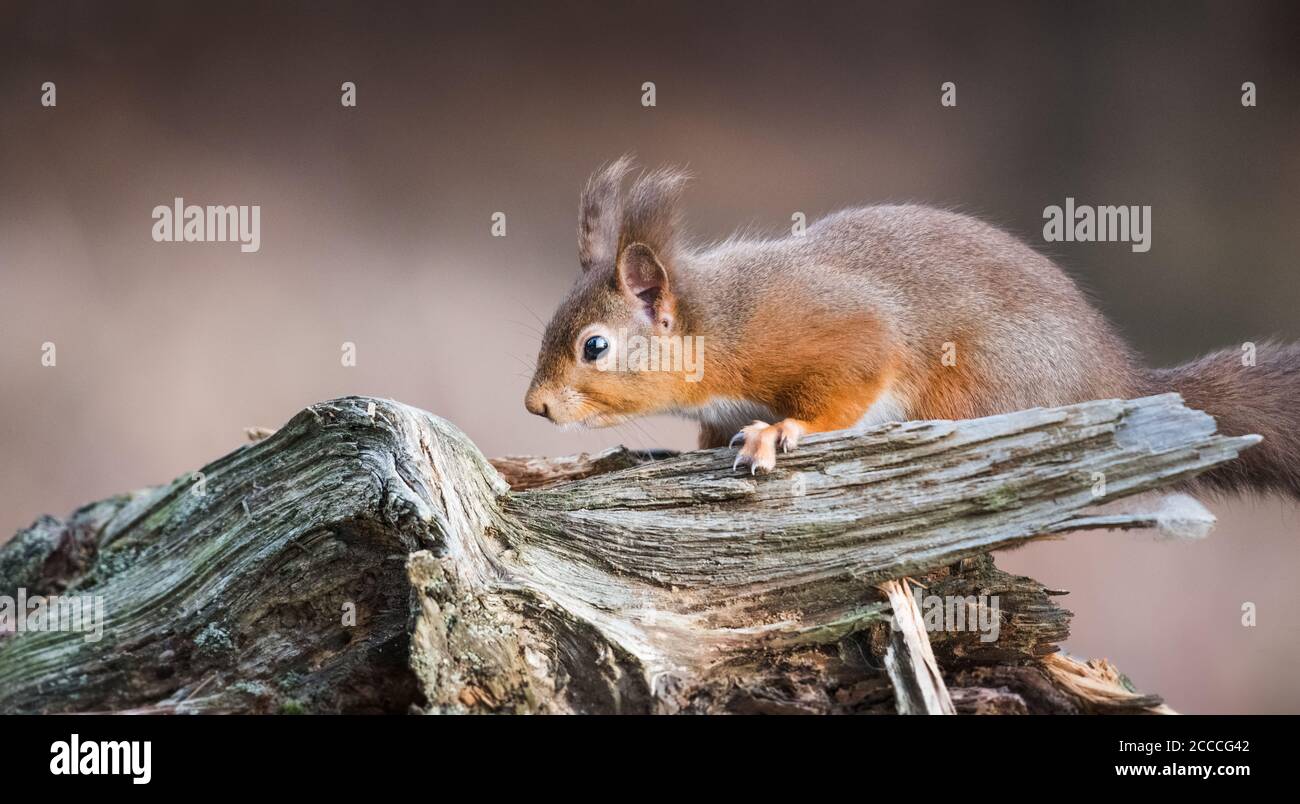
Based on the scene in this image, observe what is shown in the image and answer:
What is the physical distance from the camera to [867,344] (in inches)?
101

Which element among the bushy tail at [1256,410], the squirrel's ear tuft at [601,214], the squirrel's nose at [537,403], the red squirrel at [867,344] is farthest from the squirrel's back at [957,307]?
the squirrel's nose at [537,403]

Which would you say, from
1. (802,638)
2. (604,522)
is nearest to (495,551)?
(604,522)

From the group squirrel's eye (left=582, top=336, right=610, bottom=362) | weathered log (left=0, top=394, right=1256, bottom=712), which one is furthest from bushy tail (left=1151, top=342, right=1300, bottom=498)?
squirrel's eye (left=582, top=336, right=610, bottom=362)

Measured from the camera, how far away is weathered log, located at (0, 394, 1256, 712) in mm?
1999

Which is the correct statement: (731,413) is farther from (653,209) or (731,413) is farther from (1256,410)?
(1256,410)

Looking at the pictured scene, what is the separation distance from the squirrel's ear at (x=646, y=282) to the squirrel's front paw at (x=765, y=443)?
496 millimetres

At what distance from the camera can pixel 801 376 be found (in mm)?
2611

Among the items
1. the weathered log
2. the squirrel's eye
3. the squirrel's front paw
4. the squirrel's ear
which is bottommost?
the weathered log

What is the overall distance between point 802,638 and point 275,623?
3.74 ft

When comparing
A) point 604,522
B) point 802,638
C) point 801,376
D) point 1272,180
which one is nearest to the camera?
point 802,638

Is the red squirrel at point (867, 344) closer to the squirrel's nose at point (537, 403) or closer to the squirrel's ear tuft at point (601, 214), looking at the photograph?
the squirrel's nose at point (537, 403)

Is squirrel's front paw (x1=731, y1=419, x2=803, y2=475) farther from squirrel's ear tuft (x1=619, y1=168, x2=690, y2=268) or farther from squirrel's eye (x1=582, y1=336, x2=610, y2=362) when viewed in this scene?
squirrel's ear tuft (x1=619, y1=168, x2=690, y2=268)

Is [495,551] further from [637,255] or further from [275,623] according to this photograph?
[637,255]

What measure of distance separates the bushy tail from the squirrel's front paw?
1088mm
